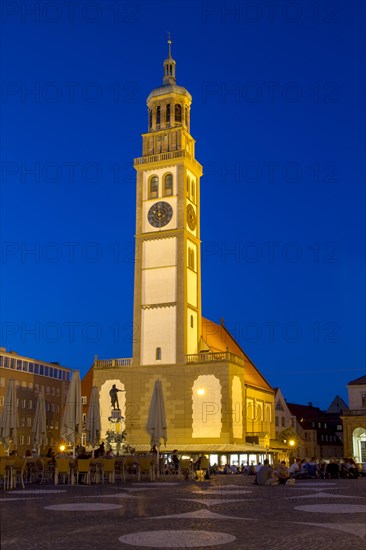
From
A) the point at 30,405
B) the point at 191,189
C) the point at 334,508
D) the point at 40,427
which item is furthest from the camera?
the point at 30,405

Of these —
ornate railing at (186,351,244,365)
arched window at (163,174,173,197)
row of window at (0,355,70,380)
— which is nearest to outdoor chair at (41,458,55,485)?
ornate railing at (186,351,244,365)

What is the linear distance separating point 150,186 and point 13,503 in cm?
4015

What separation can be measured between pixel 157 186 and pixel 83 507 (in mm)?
40837

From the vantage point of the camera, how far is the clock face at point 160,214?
5219cm

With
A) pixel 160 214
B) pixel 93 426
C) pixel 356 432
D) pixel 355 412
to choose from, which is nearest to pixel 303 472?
pixel 93 426

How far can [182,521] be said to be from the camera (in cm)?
1204

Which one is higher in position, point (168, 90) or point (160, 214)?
point (168, 90)

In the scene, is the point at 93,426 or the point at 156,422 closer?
the point at 156,422

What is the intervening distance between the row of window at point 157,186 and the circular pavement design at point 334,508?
129ft

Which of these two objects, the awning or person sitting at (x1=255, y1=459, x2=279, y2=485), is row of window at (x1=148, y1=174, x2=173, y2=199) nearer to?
the awning

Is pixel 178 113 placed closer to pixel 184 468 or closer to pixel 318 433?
pixel 184 468

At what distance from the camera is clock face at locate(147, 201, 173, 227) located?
52188mm

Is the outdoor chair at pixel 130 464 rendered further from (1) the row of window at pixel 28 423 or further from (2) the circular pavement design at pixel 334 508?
(1) the row of window at pixel 28 423

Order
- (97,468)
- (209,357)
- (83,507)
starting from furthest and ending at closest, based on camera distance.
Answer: (209,357)
(97,468)
(83,507)
